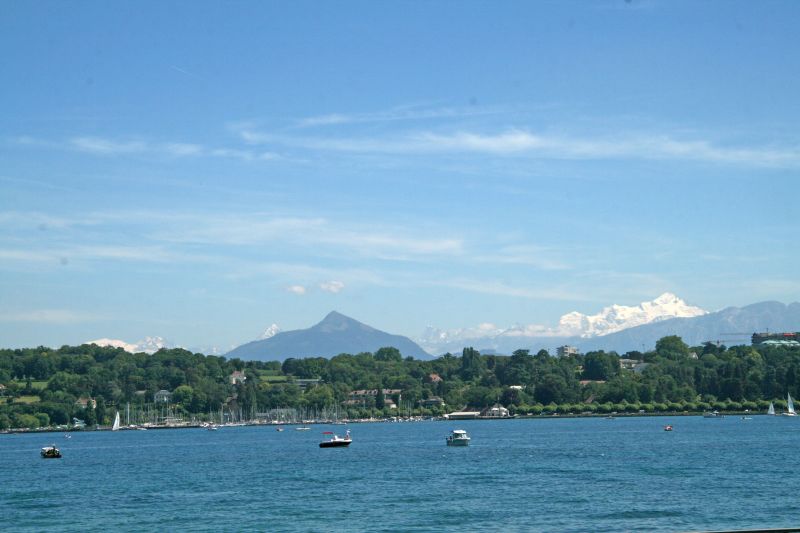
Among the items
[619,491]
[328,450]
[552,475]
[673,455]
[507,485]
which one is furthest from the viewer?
[328,450]

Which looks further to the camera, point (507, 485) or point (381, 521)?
point (507, 485)

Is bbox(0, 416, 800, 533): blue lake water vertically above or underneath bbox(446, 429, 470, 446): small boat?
underneath

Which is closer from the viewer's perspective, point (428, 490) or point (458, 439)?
point (428, 490)

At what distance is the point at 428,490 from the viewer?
304 feet

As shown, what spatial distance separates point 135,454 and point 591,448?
240 ft

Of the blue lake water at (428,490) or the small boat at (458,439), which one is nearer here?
the blue lake water at (428,490)

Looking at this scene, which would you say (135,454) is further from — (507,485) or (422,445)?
(507,485)

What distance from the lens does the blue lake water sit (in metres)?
71.9

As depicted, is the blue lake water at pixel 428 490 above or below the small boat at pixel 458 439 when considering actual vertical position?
below

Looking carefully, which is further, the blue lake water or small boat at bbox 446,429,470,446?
small boat at bbox 446,429,470,446

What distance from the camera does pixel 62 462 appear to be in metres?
163

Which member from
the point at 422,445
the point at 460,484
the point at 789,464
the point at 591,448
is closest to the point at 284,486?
the point at 460,484

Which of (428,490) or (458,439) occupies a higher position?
(458,439)

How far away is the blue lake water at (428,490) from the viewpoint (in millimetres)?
71938
